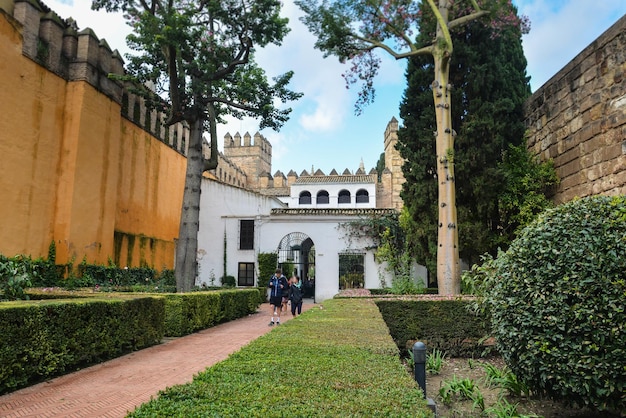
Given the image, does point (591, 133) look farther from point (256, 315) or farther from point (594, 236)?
point (256, 315)

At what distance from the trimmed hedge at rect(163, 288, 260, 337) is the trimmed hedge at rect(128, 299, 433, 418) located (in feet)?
20.6

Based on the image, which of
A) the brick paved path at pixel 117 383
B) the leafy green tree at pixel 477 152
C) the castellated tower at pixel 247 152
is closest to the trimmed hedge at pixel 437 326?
the brick paved path at pixel 117 383

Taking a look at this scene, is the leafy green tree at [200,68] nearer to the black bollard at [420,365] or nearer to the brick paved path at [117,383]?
the brick paved path at [117,383]

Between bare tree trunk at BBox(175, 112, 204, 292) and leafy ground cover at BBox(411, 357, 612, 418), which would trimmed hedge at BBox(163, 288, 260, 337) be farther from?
leafy ground cover at BBox(411, 357, 612, 418)

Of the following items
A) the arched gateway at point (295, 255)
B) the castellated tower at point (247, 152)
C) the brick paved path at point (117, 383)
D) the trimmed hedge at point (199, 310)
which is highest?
the castellated tower at point (247, 152)

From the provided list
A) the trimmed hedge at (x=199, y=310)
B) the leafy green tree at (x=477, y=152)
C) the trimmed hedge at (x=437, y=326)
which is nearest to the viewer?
the trimmed hedge at (x=437, y=326)

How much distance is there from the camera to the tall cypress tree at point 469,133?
12.5 m

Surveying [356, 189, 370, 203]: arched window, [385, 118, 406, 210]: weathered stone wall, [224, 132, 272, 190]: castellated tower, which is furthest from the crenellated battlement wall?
[224, 132, 272, 190]: castellated tower

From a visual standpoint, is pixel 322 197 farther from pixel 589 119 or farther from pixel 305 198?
pixel 589 119

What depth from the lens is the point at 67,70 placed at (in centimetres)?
1552

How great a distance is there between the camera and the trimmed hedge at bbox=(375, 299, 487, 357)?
7566 mm

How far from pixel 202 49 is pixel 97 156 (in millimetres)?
5919

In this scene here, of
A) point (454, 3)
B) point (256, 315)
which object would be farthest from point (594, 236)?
point (256, 315)

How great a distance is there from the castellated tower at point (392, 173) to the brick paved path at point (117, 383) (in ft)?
95.6
